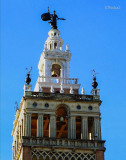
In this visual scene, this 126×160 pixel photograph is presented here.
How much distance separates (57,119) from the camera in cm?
6988

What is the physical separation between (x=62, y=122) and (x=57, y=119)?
0.86m

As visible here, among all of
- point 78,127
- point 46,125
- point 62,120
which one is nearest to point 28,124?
point 62,120

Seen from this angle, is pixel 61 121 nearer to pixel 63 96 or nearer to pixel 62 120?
pixel 62 120

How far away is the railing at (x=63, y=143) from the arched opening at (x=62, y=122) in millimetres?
2854

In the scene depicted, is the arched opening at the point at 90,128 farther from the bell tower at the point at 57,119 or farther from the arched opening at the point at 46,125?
the arched opening at the point at 46,125

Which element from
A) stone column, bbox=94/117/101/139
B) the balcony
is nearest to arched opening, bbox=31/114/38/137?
the balcony

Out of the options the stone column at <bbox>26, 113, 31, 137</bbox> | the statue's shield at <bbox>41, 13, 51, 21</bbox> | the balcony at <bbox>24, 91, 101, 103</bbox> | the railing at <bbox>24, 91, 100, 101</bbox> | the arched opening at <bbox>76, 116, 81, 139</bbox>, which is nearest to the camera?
the stone column at <bbox>26, 113, 31, 137</bbox>

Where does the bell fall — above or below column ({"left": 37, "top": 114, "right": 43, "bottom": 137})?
above

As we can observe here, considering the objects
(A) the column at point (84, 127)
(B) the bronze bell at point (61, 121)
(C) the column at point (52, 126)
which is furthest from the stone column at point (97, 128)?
(C) the column at point (52, 126)

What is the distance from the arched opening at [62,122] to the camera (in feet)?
227

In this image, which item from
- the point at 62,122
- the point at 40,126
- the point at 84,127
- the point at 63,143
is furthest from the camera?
the point at 62,122

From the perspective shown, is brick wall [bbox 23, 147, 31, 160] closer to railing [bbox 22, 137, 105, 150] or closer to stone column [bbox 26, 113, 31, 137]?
railing [bbox 22, 137, 105, 150]

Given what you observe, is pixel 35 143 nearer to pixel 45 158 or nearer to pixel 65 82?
pixel 45 158

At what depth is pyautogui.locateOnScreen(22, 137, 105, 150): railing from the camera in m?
66.4
